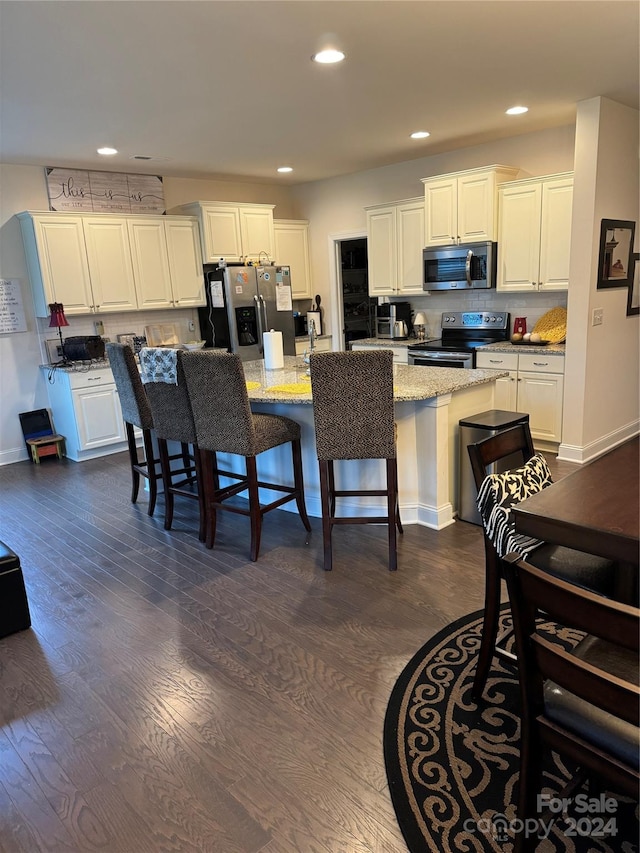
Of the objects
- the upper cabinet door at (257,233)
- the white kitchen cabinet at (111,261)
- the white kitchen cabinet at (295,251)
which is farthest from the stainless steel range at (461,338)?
the white kitchen cabinet at (111,261)

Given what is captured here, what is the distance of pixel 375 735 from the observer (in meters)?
1.98

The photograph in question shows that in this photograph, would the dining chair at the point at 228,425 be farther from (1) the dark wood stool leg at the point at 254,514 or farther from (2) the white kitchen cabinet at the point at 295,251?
(2) the white kitchen cabinet at the point at 295,251

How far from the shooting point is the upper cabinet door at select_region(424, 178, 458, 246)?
17.6ft

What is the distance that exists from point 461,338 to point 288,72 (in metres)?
3.33

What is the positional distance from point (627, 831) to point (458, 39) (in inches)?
132

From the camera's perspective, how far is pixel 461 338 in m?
5.95

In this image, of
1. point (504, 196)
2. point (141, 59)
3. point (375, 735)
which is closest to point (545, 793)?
point (375, 735)

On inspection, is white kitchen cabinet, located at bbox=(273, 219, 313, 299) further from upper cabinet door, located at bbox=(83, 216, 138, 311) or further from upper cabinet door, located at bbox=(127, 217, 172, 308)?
upper cabinet door, located at bbox=(83, 216, 138, 311)

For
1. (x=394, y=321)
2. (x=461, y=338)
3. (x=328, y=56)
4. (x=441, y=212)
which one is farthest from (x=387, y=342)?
(x=328, y=56)

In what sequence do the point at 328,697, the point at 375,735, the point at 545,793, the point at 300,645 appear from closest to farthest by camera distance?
the point at 545,793 < the point at 375,735 < the point at 328,697 < the point at 300,645

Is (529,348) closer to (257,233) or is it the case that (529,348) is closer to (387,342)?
(387,342)

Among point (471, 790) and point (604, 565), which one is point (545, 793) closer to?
point (471, 790)

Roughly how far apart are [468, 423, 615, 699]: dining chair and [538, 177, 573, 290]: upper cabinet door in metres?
Result: 3.23

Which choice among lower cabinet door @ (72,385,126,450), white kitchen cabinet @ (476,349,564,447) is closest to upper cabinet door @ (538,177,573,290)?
white kitchen cabinet @ (476,349,564,447)
